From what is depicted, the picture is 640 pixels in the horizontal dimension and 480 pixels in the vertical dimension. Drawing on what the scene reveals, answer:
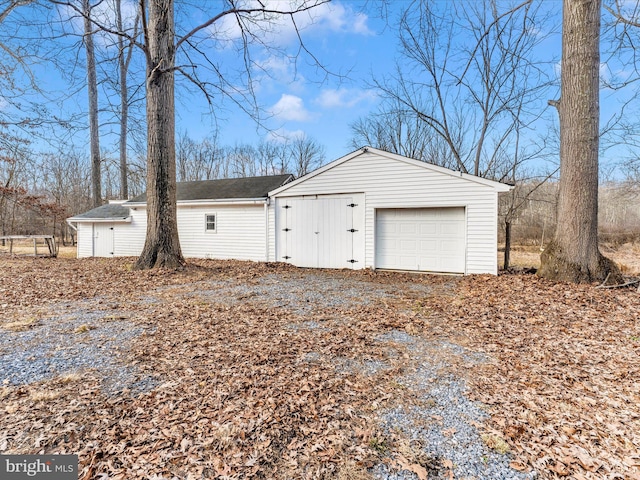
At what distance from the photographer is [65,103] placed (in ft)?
26.7

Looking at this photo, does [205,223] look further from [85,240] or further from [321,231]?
[85,240]

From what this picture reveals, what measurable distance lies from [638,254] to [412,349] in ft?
67.6

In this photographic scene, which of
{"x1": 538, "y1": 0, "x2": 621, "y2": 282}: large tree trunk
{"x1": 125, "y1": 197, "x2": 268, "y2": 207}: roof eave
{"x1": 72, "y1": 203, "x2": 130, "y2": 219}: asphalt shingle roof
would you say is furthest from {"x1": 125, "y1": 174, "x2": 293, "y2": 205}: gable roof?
{"x1": 538, "y1": 0, "x2": 621, "y2": 282}: large tree trunk

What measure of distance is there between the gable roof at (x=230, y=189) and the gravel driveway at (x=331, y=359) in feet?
20.5

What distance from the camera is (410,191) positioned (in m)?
9.19

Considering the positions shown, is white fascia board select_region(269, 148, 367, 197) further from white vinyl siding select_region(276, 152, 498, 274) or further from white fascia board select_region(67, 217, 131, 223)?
white fascia board select_region(67, 217, 131, 223)

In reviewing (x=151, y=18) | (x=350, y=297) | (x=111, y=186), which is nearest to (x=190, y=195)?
(x=151, y=18)

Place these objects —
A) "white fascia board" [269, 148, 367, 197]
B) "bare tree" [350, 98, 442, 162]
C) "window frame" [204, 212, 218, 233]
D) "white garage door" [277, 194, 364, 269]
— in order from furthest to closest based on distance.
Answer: "bare tree" [350, 98, 442, 162]
"window frame" [204, 212, 218, 233]
"white garage door" [277, 194, 364, 269]
"white fascia board" [269, 148, 367, 197]

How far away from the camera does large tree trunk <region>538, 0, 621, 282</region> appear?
6.42 metres

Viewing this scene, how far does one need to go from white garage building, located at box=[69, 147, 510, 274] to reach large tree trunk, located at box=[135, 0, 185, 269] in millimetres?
3534
